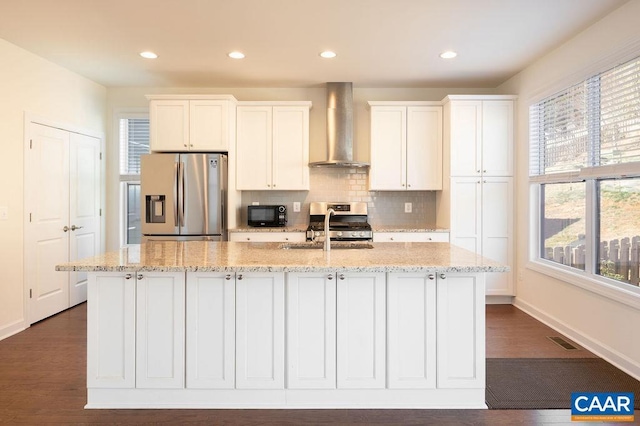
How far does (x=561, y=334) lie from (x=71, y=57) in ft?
18.2

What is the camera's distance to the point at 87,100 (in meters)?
4.93

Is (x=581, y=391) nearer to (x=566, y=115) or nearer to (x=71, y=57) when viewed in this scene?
(x=566, y=115)

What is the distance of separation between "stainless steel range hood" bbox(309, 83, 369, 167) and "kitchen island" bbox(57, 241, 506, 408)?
280 cm

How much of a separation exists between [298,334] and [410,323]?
2.15 ft

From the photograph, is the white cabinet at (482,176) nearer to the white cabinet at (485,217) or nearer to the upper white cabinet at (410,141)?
the white cabinet at (485,217)

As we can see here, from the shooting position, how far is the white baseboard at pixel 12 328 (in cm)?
365

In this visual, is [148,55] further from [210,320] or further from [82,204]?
[210,320]

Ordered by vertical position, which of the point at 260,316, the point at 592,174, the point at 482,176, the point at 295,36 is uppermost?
the point at 295,36

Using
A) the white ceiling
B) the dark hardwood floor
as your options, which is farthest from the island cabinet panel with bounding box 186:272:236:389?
the white ceiling

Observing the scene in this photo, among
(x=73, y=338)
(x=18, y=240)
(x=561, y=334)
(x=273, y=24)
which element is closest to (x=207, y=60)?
(x=273, y=24)

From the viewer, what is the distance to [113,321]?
92.8 inches

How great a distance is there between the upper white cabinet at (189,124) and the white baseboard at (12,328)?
2.21 metres

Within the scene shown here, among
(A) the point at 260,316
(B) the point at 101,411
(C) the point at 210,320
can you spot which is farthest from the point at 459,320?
(B) the point at 101,411

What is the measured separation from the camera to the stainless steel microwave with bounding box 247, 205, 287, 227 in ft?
16.3
